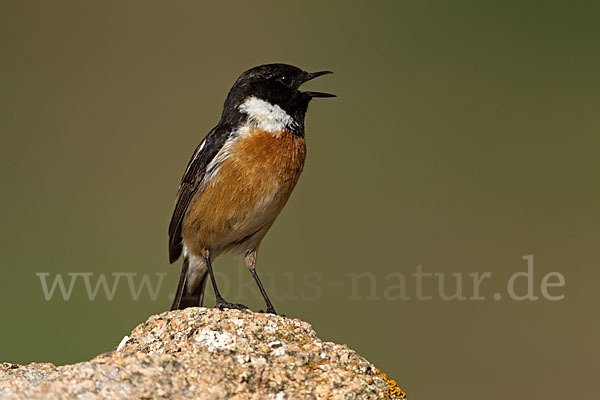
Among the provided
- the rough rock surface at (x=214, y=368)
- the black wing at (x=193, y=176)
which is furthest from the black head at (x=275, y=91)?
the rough rock surface at (x=214, y=368)

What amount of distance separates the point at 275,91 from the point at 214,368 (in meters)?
3.22

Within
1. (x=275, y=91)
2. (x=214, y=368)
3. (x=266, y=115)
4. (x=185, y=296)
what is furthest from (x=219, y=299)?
(x=214, y=368)

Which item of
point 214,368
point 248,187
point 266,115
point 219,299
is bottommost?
point 219,299

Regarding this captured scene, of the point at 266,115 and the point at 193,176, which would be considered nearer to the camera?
the point at 266,115

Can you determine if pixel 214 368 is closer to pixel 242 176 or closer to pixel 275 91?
pixel 242 176

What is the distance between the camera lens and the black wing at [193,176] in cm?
611

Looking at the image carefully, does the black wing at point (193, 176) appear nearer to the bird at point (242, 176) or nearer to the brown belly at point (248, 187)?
the bird at point (242, 176)

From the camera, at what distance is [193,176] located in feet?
20.4

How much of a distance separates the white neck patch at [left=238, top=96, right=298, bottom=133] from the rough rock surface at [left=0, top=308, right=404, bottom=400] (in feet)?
7.22

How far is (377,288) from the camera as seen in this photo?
35.3 feet

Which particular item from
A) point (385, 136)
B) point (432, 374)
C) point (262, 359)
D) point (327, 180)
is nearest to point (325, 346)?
point (262, 359)

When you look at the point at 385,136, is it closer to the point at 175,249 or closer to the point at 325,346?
the point at 175,249

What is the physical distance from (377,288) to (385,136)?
434cm

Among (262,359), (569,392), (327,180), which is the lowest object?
(569,392)
